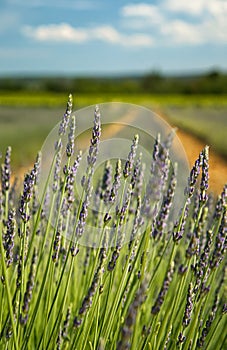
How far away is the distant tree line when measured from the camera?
7456cm

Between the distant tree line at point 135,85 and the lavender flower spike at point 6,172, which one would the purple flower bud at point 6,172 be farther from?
the distant tree line at point 135,85

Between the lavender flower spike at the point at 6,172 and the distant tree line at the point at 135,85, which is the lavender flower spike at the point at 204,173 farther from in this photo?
the distant tree line at the point at 135,85

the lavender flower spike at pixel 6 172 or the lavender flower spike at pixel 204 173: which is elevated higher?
the lavender flower spike at pixel 204 173

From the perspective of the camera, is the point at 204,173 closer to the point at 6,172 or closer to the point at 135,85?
the point at 6,172

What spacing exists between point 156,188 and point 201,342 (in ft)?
2.92

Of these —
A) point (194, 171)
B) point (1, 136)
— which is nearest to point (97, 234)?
point (194, 171)

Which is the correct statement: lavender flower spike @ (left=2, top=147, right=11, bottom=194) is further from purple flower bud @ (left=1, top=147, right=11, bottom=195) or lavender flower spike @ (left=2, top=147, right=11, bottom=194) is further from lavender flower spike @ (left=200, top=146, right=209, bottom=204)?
lavender flower spike @ (left=200, top=146, right=209, bottom=204)

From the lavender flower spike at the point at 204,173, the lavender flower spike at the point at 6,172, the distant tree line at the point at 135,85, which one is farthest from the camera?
the distant tree line at the point at 135,85

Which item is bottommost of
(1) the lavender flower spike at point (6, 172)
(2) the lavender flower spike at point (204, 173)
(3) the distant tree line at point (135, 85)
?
(1) the lavender flower spike at point (6, 172)

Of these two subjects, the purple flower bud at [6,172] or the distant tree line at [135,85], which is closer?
the purple flower bud at [6,172]

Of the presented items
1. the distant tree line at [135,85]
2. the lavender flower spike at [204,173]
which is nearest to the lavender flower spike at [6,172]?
the lavender flower spike at [204,173]

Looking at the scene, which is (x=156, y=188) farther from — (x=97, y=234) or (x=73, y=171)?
(x=97, y=234)

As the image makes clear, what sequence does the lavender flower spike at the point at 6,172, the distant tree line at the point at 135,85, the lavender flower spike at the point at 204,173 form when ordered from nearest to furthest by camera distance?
the lavender flower spike at the point at 204,173
the lavender flower spike at the point at 6,172
the distant tree line at the point at 135,85

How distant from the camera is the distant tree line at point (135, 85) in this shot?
74562mm
